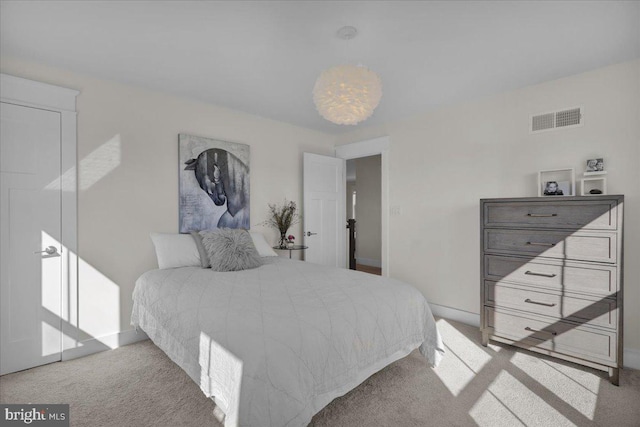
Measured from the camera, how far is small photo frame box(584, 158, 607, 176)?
8.75ft

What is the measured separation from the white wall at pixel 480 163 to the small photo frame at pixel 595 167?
3.1 inches

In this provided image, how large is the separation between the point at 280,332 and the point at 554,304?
7.81ft

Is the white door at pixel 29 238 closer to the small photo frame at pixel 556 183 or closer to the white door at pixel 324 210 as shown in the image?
the white door at pixel 324 210

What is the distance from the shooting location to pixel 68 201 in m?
2.71

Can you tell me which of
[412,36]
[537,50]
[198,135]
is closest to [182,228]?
[198,135]

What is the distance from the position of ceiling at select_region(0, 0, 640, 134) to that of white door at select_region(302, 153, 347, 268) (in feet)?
5.13

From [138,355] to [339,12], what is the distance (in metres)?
3.17

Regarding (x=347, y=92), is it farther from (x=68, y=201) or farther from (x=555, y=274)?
(x=68, y=201)

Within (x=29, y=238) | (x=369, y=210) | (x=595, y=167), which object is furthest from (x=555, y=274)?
(x=369, y=210)

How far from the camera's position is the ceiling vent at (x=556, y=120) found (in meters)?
2.86

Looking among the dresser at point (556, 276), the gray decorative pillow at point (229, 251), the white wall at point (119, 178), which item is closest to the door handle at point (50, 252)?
the white wall at point (119, 178)

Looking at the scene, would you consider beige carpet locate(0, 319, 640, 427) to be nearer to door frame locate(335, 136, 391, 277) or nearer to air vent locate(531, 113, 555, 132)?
door frame locate(335, 136, 391, 277)

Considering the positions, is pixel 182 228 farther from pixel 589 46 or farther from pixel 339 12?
pixel 589 46

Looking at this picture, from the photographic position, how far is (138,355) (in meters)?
2.77
